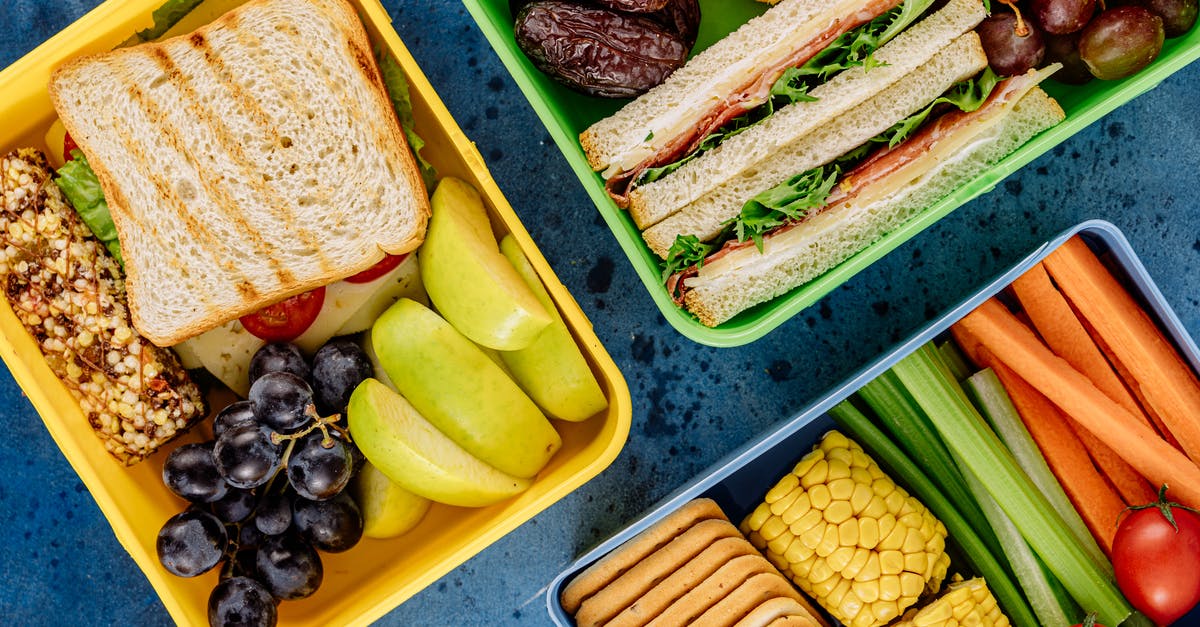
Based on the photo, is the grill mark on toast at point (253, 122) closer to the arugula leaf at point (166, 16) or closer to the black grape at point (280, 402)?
the arugula leaf at point (166, 16)

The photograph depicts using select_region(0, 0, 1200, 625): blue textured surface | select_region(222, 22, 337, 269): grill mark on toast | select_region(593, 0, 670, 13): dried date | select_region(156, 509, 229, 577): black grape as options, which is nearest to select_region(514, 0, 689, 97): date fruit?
select_region(593, 0, 670, 13): dried date

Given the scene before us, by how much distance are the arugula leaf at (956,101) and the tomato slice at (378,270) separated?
80 centimetres

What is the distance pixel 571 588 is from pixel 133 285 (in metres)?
0.85

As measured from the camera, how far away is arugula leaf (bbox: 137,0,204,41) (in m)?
1.41

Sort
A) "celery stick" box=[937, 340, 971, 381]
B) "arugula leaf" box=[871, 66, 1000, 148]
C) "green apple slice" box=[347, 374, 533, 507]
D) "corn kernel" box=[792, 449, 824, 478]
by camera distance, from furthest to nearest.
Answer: "celery stick" box=[937, 340, 971, 381]
"corn kernel" box=[792, 449, 824, 478]
"arugula leaf" box=[871, 66, 1000, 148]
"green apple slice" box=[347, 374, 533, 507]

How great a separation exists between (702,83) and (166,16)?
85cm

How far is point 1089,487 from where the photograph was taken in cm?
156

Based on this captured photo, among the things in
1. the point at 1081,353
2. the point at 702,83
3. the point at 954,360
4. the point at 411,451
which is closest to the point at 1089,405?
the point at 1081,353

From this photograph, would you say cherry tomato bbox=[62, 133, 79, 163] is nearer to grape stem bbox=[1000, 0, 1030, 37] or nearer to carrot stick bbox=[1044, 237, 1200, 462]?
grape stem bbox=[1000, 0, 1030, 37]

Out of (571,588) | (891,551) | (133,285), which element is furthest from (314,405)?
(891,551)

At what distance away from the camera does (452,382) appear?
1373 millimetres

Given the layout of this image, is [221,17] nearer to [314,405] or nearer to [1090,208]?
[314,405]

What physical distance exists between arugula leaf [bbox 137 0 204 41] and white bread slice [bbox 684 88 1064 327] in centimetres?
91

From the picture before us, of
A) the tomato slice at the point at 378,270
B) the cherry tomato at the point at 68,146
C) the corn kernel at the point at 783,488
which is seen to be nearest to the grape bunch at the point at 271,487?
the tomato slice at the point at 378,270
